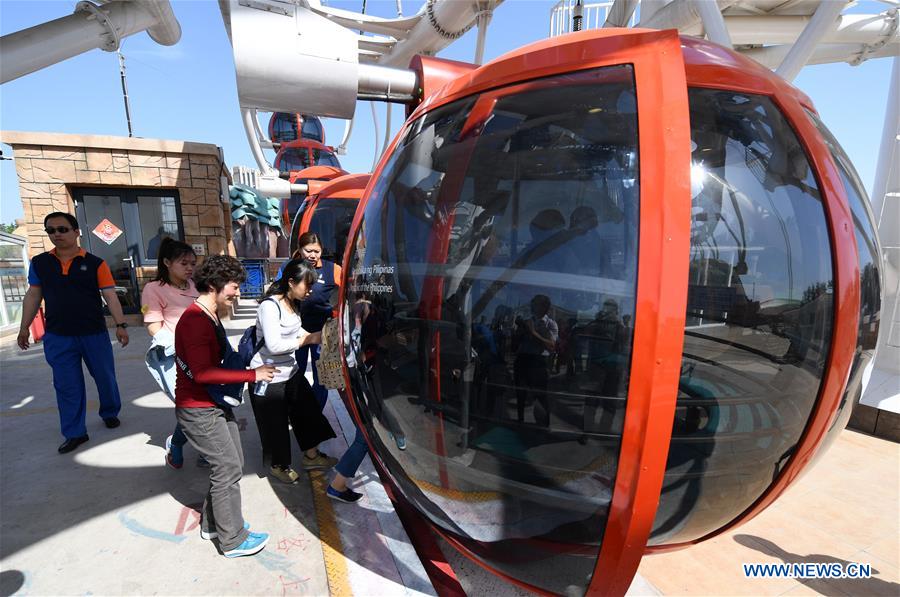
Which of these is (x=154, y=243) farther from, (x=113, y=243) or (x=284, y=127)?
(x=284, y=127)

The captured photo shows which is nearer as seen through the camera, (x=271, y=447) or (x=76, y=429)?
(x=271, y=447)

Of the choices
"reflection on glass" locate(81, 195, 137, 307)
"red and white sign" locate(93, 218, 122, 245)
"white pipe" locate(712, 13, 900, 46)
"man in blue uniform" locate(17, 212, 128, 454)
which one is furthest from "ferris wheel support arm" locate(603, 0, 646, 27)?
"red and white sign" locate(93, 218, 122, 245)

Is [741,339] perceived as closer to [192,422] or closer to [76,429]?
[192,422]

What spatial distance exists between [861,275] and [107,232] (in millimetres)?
10335

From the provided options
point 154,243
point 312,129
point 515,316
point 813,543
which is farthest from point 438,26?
point 813,543

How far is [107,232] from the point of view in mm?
7848

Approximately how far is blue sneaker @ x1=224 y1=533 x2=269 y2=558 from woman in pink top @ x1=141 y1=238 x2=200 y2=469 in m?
1.10

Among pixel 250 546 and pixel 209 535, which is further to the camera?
pixel 209 535

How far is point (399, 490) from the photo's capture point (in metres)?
1.64

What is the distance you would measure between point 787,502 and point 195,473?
426 centimetres

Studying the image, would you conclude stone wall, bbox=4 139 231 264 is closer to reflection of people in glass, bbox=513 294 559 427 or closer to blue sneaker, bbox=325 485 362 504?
blue sneaker, bbox=325 485 362 504

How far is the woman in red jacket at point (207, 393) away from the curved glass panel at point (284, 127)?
1587cm

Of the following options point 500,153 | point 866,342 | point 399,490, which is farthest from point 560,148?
point 399,490

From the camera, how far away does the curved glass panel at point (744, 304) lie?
1.08 metres
